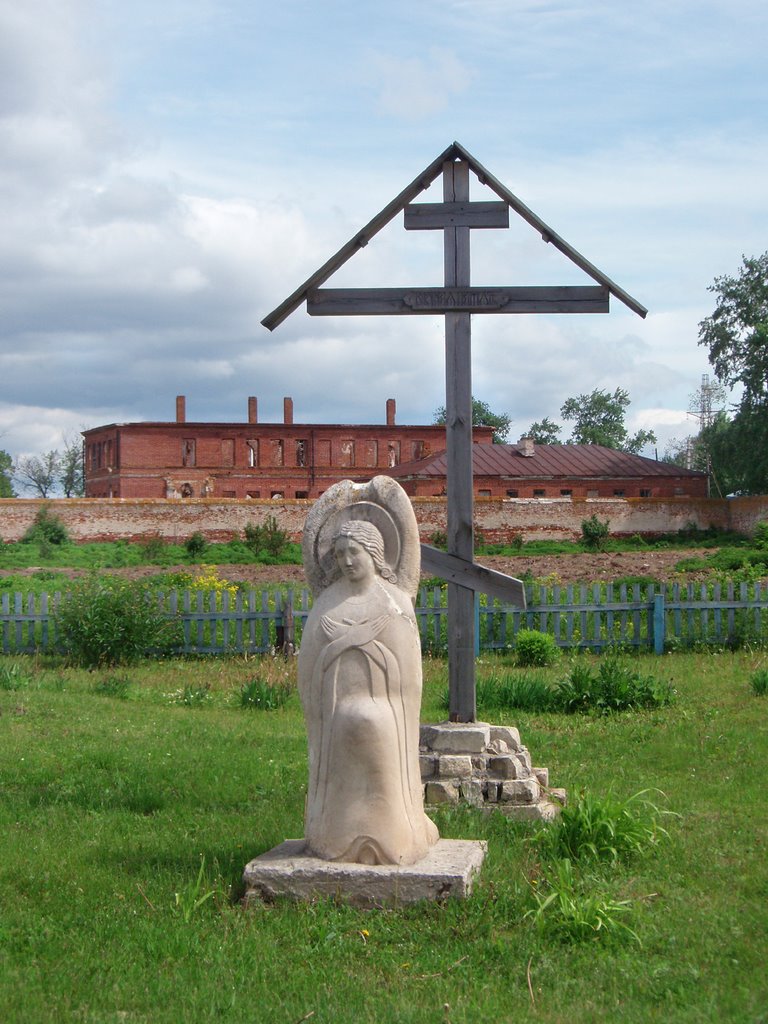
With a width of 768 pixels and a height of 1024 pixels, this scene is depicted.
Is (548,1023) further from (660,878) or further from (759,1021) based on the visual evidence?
(660,878)

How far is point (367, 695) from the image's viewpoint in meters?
5.16

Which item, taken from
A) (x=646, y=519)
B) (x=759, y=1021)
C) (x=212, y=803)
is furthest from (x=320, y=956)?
(x=646, y=519)

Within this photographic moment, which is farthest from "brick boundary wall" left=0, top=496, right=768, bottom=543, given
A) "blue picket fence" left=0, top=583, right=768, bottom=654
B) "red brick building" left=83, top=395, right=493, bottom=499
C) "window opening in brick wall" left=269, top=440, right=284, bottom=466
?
"blue picket fence" left=0, top=583, right=768, bottom=654

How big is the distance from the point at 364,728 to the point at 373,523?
1015 mm

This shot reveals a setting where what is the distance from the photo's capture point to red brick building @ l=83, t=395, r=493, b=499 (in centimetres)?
4866

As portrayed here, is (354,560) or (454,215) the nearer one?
(354,560)

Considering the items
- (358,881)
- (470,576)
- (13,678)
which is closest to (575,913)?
(358,881)

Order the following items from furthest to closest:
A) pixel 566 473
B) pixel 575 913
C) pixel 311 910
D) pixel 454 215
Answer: pixel 566 473 < pixel 454 215 < pixel 311 910 < pixel 575 913

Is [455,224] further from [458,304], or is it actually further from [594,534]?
[594,534]

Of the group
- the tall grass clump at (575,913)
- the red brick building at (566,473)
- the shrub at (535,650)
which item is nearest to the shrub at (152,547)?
the red brick building at (566,473)

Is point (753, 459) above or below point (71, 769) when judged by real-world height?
above

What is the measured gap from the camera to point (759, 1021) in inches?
150

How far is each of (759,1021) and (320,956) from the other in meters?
1.69

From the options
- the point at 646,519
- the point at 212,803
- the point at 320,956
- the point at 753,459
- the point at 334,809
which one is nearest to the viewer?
the point at 320,956
